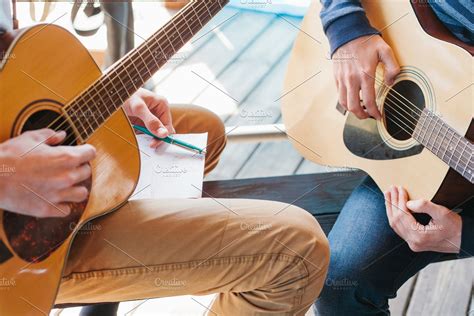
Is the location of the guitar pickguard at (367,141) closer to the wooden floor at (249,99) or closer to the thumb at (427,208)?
the thumb at (427,208)

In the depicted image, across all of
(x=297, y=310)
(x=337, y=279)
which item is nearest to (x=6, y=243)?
(x=297, y=310)

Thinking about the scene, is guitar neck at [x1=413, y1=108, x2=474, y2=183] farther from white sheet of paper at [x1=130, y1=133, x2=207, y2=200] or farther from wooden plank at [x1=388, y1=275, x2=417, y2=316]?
wooden plank at [x1=388, y1=275, x2=417, y2=316]

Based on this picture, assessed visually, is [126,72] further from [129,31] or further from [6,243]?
[129,31]

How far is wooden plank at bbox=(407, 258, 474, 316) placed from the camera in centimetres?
120

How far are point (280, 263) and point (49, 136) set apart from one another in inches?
12.6

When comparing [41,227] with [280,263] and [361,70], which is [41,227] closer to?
[280,263]

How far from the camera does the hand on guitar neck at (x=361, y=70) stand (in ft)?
3.07

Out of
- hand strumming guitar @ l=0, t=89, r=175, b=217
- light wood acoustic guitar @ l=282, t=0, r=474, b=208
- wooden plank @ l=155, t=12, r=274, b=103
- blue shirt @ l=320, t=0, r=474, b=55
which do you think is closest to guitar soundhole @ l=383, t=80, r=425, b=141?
light wood acoustic guitar @ l=282, t=0, r=474, b=208

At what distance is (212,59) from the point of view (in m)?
1.84

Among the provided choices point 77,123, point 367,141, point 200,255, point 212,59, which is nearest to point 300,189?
point 367,141

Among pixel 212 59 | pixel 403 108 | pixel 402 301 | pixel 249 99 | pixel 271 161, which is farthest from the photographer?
pixel 212 59

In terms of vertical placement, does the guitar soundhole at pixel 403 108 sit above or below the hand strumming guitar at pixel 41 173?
below

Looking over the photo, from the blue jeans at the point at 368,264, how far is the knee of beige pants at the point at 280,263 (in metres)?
0.14

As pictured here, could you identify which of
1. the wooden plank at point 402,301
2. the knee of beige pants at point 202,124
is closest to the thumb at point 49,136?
the knee of beige pants at point 202,124
